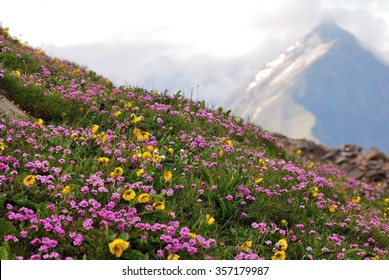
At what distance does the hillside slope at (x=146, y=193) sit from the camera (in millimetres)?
4809

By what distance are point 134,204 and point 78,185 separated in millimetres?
669

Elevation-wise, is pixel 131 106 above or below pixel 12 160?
above

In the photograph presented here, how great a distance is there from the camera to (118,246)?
4.46m

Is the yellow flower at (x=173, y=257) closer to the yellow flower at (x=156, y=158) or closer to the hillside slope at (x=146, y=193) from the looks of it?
the hillside slope at (x=146, y=193)

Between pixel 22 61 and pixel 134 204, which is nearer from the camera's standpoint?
pixel 134 204

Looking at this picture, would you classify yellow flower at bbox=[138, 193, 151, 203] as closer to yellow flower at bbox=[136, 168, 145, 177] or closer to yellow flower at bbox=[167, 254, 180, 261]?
yellow flower at bbox=[136, 168, 145, 177]

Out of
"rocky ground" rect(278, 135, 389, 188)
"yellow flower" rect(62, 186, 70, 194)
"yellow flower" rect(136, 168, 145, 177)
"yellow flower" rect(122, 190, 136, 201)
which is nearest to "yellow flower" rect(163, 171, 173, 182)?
"yellow flower" rect(136, 168, 145, 177)

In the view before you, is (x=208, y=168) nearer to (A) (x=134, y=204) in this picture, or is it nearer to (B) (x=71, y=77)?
(A) (x=134, y=204)

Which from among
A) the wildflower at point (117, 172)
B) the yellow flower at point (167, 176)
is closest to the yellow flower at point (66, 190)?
the wildflower at point (117, 172)

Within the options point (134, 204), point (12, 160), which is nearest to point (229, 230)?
point (134, 204)

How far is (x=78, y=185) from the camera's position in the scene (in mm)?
5512

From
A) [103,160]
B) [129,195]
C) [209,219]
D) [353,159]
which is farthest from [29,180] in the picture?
[353,159]
